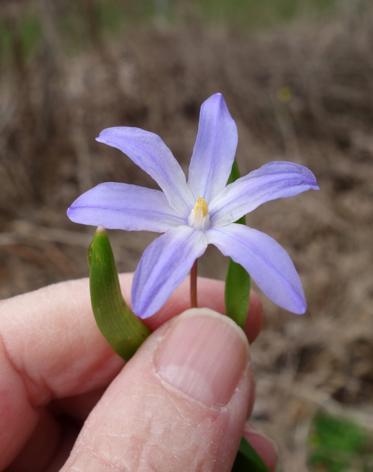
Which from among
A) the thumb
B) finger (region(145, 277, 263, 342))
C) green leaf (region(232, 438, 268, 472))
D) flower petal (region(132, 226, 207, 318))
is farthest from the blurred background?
flower petal (region(132, 226, 207, 318))

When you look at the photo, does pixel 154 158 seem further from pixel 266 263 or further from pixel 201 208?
pixel 266 263

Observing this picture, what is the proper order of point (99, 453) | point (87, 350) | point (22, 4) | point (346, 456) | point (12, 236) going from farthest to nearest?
point (22, 4) → point (12, 236) → point (346, 456) → point (87, 350) → point (99, 453)

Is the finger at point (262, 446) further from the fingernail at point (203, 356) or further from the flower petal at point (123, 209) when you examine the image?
the flower petal at point (123, 209)

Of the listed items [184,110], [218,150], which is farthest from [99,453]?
[184,110]

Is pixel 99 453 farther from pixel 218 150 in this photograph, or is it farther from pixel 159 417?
pixel 218 150

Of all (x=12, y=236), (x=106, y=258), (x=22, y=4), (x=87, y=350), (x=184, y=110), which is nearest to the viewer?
(x=106, y=258)

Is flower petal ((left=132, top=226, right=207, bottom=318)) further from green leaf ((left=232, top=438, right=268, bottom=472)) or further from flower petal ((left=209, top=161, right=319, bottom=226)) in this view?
green leaf ((left=232, top=438, right=268, bottom=472))
